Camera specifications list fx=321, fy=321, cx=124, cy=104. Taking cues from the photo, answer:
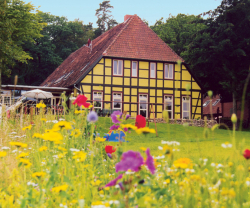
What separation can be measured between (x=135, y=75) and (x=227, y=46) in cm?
631

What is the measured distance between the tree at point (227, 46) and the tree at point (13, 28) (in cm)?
1210

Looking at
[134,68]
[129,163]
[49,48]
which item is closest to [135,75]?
[134,68]

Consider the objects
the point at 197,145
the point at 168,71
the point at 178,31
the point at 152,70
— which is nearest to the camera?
the point at 197,145

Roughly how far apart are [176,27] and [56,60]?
44.7 feet

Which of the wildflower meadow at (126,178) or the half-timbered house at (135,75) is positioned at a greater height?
the half-timbered house at (135,75)

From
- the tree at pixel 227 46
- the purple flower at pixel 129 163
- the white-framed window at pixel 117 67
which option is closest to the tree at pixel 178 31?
the tree at pixel 227 46

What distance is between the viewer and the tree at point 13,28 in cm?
1919

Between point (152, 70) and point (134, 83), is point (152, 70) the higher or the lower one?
the higher one

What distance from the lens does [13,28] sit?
2008 cm

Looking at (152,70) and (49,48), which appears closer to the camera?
(152,70)

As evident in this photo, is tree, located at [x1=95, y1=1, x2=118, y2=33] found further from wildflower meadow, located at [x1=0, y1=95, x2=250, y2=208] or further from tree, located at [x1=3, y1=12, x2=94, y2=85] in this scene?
wildflower meadow, located at [x1=0, y1=95, x2=250, y2=208]

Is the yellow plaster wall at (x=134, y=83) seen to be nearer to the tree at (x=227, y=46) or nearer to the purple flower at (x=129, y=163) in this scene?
the tree at (x=227, y=46)

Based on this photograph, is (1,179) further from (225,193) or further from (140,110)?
(140,110)

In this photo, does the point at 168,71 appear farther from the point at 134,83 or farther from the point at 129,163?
the point at 129,163
